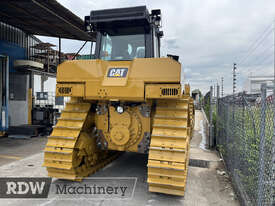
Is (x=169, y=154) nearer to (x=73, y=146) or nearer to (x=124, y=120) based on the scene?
(x=124, y=120)

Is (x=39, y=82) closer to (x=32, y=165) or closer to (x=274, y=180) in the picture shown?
(x=32, y=165)

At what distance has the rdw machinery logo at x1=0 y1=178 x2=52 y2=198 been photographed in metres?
4.06

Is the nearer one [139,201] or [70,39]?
[139,201]

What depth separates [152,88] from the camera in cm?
394

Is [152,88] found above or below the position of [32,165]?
above

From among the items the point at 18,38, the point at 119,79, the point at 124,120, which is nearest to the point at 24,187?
the point at 124,120

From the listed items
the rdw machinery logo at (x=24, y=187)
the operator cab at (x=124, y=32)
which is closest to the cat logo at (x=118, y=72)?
the operator cab at (x=124, y=32)

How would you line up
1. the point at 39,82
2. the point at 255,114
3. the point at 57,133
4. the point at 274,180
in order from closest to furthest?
the point at 274,180 → the point at 255,114 → the point at 57,133 → the point at 39,82

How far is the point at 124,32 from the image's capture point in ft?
15.8

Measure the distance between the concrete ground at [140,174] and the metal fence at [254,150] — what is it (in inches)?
20.4

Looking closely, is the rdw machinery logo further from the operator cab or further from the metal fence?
the metal fence

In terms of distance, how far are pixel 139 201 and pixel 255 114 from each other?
2.52 meters

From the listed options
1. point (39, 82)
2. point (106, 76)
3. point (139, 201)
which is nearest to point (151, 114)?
point (106, 76)

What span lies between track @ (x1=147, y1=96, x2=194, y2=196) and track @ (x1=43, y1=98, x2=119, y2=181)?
5.24ft
